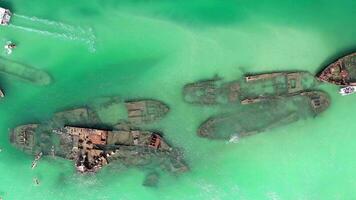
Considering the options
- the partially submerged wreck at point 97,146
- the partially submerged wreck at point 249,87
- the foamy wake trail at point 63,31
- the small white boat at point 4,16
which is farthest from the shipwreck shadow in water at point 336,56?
the small white boat at point 4,16

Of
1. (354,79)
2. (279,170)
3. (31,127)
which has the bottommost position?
(279,170)

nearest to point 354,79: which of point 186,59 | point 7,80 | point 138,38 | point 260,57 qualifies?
point 260,57

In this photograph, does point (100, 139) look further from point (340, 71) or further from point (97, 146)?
point (340, 71)

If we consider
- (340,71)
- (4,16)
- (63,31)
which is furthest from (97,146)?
(340,71)

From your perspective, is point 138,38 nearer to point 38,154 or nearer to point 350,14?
point 38,154

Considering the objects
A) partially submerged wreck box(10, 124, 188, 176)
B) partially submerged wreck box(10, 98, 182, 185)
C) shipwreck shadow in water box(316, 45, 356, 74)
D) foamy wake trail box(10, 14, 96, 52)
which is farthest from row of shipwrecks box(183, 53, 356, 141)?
foamy wake trail box(10, 14, 96, 52)

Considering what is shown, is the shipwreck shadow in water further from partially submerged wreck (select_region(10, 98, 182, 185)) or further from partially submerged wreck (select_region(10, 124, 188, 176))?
partially submerged wreck (select_region(10, 124, 188, 176))
